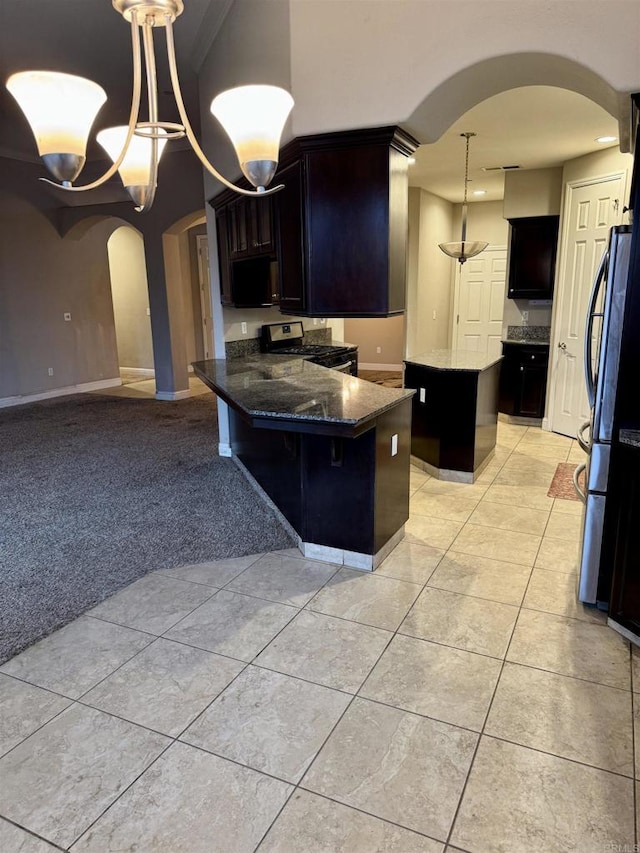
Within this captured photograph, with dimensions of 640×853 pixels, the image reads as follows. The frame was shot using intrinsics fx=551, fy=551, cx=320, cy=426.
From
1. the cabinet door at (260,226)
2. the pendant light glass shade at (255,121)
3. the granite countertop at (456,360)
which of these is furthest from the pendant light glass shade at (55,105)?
the granite countertop at (456,360)

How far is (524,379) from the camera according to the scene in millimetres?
6332

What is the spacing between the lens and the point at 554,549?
331cm

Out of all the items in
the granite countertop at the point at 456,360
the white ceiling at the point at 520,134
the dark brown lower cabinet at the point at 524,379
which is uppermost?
the white ceiling at the point at 520,134

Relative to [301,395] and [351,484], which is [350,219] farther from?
[351,484]

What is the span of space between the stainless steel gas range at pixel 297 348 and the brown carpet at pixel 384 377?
3.01 metres

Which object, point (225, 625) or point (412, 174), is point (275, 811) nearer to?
point (225, 625)

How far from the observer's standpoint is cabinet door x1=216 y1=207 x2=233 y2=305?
15.3 ft

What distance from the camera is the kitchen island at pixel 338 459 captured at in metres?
2.77

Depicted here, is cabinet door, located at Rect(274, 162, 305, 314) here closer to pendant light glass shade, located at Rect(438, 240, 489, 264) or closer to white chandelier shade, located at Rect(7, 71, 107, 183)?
white chandelier shade, located at Rect(7, 71, 107, 183)

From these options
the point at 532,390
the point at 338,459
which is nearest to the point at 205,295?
the point at 532,390

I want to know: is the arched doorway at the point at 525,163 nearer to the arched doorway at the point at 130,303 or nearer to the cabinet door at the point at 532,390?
the cabinet door at the point at 532,390

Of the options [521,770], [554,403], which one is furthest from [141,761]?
[554,403]

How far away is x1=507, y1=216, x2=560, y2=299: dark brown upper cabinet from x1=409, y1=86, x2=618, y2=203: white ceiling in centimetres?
61

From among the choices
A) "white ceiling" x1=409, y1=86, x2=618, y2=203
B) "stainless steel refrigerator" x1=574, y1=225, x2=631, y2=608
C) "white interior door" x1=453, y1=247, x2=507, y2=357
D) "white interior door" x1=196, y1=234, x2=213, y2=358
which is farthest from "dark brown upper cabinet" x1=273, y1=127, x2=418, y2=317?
"white interior door" x1=196, y1=234, x2=213, y2=358
